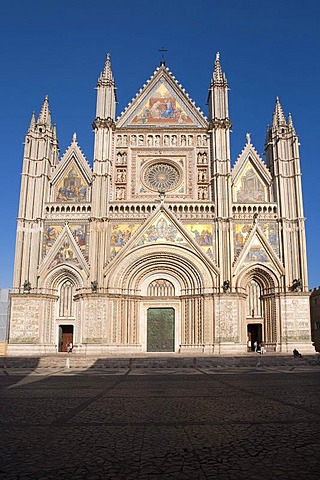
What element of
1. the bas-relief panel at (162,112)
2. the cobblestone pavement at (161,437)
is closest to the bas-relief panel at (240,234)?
the bas-relief panel at (162,112)

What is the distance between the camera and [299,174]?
32562 mm

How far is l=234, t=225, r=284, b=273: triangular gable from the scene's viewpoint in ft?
101

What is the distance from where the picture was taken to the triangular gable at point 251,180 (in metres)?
33.1

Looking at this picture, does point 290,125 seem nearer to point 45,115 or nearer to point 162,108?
point 162,108

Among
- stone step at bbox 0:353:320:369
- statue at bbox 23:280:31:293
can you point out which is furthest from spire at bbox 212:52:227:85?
stone step at bbox 0:353:320:369

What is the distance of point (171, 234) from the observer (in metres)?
31.5

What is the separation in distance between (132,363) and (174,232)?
480 inches

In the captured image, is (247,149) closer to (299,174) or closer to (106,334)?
(299,174)

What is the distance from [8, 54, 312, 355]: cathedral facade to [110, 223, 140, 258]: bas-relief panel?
78mm

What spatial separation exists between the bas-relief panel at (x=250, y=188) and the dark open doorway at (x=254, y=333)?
9.61m

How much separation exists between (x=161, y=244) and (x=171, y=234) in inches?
42.3

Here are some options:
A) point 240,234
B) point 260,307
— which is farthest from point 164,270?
point 260,307

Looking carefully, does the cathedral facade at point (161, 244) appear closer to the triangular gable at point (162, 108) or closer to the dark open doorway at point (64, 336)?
the dark open doorway at point (64, 336)

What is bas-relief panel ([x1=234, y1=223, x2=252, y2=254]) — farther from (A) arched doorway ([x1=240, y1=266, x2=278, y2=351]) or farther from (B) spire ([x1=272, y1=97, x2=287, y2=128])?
(B) spire ([x1=272, y1=97, x2=287, y2=128])
